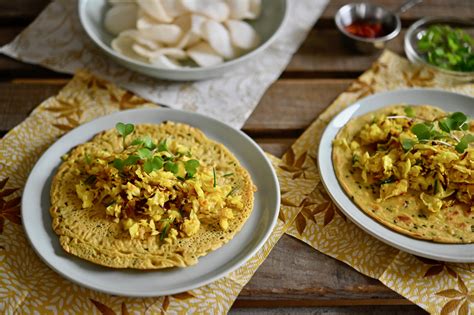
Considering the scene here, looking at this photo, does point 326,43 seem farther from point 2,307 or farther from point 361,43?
point 2,307

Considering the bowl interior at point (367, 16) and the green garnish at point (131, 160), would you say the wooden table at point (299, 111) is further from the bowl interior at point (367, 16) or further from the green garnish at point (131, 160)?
Result: the green garnish at point (131, 160)

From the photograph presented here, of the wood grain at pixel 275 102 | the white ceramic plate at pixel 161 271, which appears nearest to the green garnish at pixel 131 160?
the white ceramic plate at pixel 161 271

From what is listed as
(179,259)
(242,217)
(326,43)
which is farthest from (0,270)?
(326,43)

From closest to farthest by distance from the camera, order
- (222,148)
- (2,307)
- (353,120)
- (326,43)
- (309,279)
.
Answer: (2,307) < (309,279) < (222,148) < (353,120) < (326,43)

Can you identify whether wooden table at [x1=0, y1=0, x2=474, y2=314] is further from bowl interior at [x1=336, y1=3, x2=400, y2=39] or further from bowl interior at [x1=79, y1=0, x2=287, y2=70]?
bowl interior at [x1=79, y1=0, x2=287, y2=70]

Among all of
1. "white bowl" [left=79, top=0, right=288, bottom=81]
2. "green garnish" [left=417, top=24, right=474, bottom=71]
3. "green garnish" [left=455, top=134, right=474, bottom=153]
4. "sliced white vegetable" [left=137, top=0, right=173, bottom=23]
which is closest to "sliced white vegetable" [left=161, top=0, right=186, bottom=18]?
"sliced white vegetable" [left=137, top=0, right=173, bottom=23]

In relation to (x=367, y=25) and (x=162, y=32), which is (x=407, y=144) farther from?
(x=162, y=32)

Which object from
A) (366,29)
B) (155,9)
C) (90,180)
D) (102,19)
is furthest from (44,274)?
(366,29)
